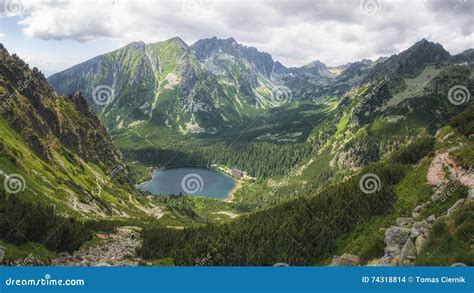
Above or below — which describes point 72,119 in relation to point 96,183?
above

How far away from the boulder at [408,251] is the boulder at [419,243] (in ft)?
1.10

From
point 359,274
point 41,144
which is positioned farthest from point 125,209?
point 359,274

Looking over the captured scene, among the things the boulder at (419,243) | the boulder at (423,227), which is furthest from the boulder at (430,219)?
the boulder at (419,243)

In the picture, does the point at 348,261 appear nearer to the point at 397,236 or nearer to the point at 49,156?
the point at 397,236

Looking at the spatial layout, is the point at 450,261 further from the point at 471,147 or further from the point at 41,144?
the point at 41,144

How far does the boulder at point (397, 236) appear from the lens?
3847 cm

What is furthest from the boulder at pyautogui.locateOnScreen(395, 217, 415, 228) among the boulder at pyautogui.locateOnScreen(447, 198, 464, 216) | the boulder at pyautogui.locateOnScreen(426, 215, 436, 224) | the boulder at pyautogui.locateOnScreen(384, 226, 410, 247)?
the boulder at pyautogui.locateOnScreen(447, 198, 464, 216)

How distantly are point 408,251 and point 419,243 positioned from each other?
4.31ft

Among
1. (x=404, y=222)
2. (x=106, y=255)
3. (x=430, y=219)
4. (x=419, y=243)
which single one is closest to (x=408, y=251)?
(x=419, y=243)

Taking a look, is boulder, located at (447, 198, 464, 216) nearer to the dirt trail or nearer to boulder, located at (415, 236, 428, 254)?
boulder, located at (415, 236, 428, 254)

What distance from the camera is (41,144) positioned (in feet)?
425

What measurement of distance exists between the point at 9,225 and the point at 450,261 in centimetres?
4596

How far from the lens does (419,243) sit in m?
34.8

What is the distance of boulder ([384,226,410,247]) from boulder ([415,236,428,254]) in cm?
276
